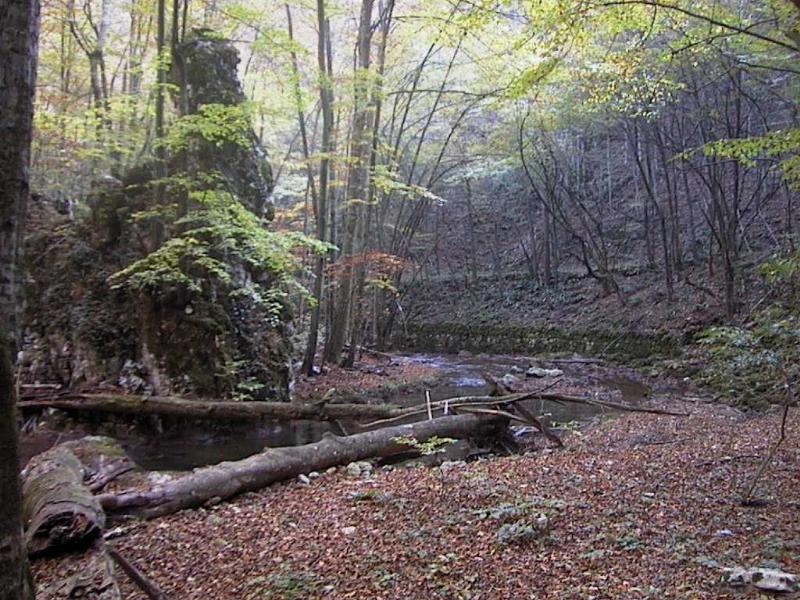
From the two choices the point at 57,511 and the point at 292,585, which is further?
the point at 57,511

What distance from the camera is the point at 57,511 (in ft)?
11.5

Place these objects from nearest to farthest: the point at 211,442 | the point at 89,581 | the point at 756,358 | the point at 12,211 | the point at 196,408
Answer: the point at 12,211, the point at 89,581, the point at 756,358, the point at 196,408, the point at 211,442

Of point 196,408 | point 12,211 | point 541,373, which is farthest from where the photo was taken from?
point 541,373

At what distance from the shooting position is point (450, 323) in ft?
82.4

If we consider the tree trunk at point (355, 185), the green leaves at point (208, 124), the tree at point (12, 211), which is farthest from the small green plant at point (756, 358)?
the tree trunk at point (355, 185)

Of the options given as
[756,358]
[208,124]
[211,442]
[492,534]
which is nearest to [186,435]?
[211,442]

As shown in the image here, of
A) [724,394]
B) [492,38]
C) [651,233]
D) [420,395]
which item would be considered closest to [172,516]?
[420,395]

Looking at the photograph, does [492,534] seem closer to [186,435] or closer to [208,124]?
[186,435]

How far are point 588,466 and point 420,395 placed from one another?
7.09 m

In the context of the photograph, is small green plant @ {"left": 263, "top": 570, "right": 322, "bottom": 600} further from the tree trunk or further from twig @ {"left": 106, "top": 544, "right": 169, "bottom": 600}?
the tree trunk

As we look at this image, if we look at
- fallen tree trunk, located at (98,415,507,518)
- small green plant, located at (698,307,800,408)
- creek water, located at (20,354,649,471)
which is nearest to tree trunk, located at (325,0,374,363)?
creek water, located at (20,354,649,471)

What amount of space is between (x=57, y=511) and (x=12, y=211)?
7.48 feet

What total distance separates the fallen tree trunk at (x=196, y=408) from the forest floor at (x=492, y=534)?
2.15m

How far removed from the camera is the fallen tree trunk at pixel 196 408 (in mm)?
8250
